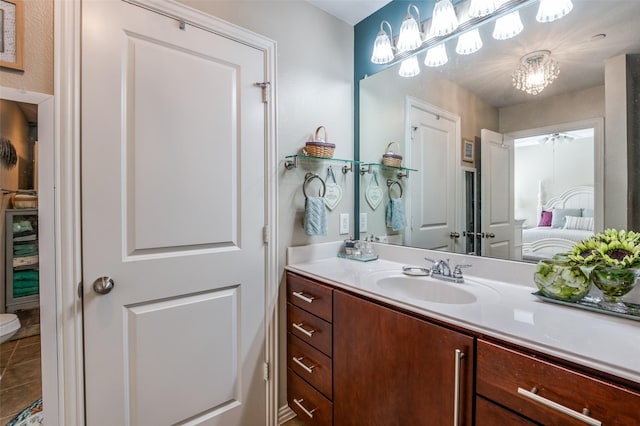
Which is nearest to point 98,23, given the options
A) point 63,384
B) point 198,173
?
point 198,173

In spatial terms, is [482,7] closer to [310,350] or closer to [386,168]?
[386,168]

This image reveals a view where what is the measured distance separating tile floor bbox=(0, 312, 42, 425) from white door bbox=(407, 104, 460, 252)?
5.66ft

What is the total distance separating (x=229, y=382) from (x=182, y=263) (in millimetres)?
652

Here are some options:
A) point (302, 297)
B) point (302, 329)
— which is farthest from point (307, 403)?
point (302, 297)

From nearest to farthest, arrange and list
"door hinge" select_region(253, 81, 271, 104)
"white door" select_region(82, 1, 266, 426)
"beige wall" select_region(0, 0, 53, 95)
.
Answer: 1. "beige wall" select_region(0, 0, 53, 95)
2. "white door" select_region(82, 1, 266, 426)
3. "door hinge" select_region(253, 81, 271, 104)

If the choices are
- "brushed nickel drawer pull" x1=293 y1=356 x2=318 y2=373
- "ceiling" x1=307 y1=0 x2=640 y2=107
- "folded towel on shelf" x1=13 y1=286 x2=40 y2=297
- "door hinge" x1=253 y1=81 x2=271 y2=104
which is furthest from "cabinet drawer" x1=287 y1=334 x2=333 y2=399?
"ceiling" x1=307 y1=0 x2=640 y2=107

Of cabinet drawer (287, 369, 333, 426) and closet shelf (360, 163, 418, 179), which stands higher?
closet shelf (360, 163, 418, 179)

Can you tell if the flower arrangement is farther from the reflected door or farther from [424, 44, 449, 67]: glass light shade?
[424, 44, 449, 67]: glass light shade

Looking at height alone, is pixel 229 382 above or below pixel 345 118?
below

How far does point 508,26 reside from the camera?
1.27m

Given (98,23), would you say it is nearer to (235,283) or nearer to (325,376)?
(235,283)

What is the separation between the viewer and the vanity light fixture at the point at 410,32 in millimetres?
1562

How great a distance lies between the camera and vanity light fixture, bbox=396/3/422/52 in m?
1.56

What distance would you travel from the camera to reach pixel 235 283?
1.43 meters
